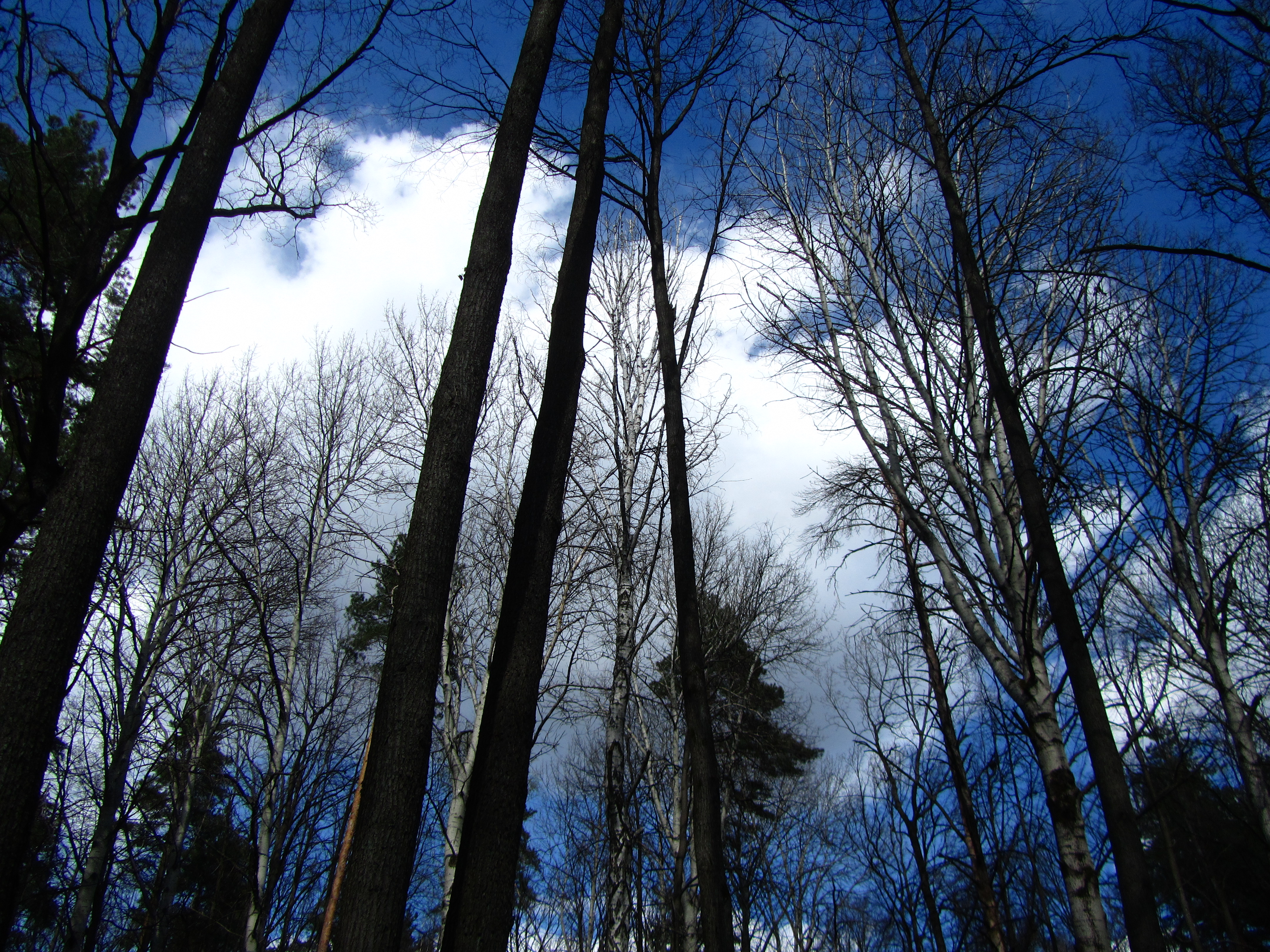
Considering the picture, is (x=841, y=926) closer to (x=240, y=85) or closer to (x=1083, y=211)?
(x=1083, y=211)

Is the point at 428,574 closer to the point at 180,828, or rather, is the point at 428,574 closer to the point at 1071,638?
the point at 1071,638

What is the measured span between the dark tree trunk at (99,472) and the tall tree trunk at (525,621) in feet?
5.98

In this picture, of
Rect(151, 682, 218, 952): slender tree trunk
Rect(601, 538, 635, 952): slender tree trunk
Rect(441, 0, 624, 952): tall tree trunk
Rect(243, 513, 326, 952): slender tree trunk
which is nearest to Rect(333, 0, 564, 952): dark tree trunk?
Rect(441, 0, 624, 952): tall tree trunk

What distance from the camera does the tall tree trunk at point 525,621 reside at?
7.80 ft

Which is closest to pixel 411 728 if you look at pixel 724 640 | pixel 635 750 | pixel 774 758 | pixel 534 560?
pixel 534 560

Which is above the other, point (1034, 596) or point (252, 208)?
point (252, 208)

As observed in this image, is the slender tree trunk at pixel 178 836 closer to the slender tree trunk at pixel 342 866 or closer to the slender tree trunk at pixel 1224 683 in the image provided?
the slender tree trunk at pixel 342 866

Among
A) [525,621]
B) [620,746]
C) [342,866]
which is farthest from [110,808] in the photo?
[525,621]

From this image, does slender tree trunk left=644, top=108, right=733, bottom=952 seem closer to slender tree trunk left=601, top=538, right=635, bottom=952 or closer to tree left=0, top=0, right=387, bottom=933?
slender tree trunk left=601, top=538, right=635, bottom=952

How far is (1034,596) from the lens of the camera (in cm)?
323

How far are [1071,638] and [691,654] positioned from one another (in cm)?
161

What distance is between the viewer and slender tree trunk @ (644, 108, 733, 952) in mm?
2761

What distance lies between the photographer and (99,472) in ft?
10.5

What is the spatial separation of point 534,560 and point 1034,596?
8.08 ft
